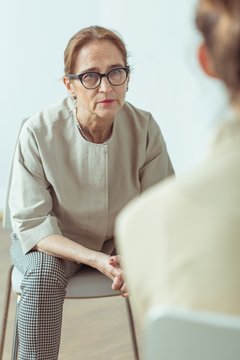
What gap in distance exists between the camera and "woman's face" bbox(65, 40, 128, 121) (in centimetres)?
223

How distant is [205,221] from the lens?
991 millimetres

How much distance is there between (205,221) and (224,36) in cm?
22

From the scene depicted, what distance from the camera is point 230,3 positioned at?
994 millimetres

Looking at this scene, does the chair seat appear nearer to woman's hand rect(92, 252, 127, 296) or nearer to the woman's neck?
woman's hand rect(92, 252, 127, 296)

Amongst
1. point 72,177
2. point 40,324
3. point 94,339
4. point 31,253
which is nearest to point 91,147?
point 72,177

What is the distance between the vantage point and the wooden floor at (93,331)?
272 cm

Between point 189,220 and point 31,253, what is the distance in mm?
1326

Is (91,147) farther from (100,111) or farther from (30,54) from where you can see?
(30,54)

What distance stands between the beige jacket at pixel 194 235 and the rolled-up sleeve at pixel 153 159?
1310 millimetres

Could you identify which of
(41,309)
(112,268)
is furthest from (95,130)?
(41,309)

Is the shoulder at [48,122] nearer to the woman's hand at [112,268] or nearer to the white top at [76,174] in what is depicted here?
the white top at [76,174]

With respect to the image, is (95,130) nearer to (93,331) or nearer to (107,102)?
(107,102)

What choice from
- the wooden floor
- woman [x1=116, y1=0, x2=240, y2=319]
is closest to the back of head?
woman [x1=116, y1=0, x2=240, y2=319]

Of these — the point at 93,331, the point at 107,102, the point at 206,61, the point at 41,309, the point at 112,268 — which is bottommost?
the point at 93,331
